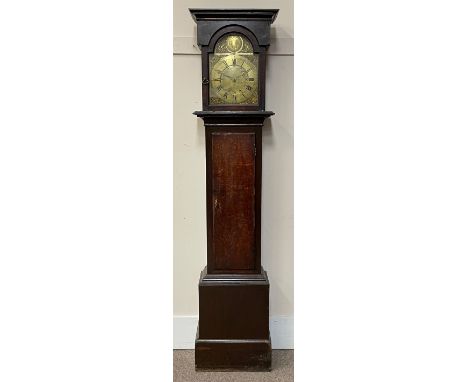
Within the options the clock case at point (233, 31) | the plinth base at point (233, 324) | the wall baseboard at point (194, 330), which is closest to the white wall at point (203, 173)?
the wall baseboard at point (194, 330)

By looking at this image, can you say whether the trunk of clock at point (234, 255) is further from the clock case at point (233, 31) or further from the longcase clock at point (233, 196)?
the clock case at point (233, 31)

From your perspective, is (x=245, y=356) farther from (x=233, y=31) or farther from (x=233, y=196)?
(x=233, y=31)

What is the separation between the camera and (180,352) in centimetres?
233

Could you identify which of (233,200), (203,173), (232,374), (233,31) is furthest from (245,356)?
(233,31)

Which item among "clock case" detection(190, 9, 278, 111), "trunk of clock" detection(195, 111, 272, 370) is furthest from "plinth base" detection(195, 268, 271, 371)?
"clock case" detection(190, 9, 278, 111)

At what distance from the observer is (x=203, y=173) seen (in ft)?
7.54

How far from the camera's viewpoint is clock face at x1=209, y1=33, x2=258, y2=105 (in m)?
2.13

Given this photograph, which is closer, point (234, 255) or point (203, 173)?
point (234, 255)

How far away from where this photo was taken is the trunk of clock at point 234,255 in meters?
2.11

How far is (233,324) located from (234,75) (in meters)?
1.14

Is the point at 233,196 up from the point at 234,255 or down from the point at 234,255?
up

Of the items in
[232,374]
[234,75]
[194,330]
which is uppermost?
[234,75]

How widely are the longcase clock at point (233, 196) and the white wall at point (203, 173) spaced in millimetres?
152

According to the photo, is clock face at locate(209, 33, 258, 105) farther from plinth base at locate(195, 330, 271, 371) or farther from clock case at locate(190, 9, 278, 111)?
plinth base at locate(195, 330, 271, 371)
